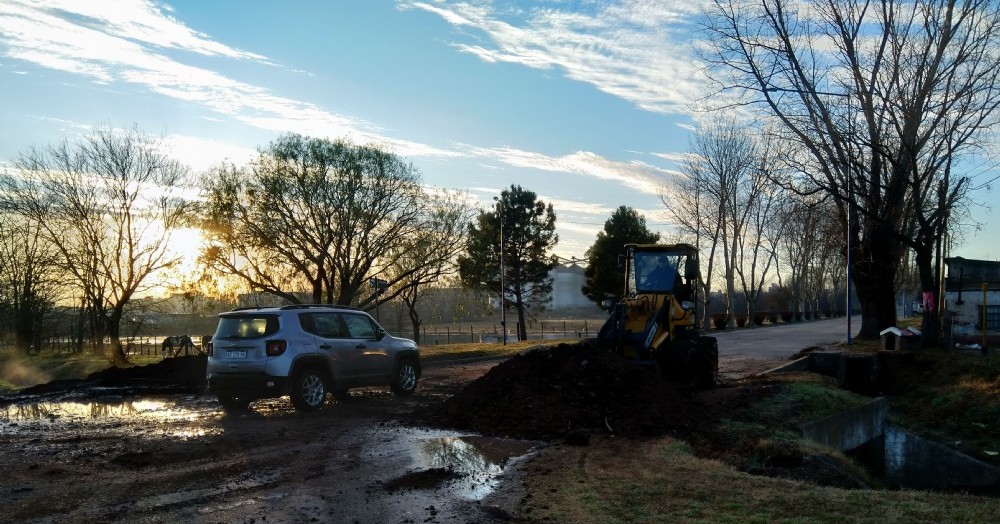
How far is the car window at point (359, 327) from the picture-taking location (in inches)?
569

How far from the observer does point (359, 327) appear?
14656 mm

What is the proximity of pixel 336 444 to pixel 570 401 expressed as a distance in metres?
3.72

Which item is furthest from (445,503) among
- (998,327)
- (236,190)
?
(236,190)

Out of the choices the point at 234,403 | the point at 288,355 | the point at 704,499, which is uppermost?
the point at 288,355

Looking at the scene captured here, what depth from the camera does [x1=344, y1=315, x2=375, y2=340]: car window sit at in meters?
14.4

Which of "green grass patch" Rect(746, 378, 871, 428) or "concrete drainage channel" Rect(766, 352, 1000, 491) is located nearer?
"green grass patch" Rect(746, 378, 871, 428)

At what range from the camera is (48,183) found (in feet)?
126

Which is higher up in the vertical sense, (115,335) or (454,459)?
(454,459)

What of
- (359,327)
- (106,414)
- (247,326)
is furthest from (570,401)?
(106,414)

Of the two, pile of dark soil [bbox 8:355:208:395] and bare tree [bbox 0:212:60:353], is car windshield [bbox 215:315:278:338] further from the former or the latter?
bare tree [bbox 0:212:60:353]

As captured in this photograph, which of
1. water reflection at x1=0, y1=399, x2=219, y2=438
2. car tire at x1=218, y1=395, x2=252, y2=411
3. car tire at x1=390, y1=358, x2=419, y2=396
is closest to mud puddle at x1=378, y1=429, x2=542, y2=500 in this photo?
water reflection at x1=0, y1=399, x2=219, y2=438

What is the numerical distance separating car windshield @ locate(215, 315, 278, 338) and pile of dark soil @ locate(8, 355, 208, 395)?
596cm

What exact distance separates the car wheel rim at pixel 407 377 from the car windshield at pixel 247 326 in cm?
341

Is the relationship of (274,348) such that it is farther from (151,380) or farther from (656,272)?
(151,380)
